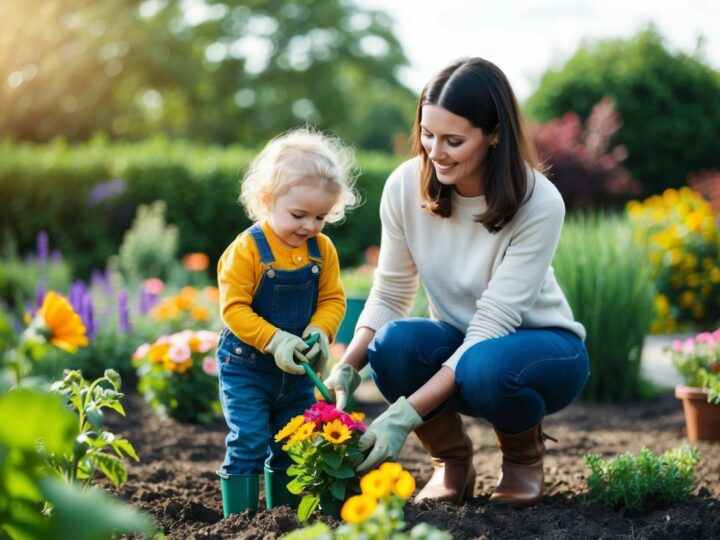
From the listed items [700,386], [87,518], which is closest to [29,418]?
[87,518]

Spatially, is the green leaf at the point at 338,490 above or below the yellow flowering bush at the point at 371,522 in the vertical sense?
below

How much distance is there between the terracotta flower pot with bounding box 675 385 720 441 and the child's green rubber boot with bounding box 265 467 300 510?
5.83 feet

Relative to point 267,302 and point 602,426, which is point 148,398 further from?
point 602,426

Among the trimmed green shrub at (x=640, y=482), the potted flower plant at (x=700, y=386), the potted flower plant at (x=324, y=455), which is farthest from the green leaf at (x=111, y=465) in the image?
the potted flower plant at (x=700, y=386)

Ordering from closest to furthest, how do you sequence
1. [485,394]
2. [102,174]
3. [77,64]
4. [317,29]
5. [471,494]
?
[485,394] < [471,494] < [102,174] < [77,64] < [317,29]

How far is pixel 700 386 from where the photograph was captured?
3523mm

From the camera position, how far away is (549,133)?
9844 millimetres

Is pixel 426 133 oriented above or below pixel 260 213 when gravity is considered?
above

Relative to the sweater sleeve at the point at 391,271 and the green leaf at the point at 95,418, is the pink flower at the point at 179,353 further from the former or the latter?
the green leaf at the point at 95,418

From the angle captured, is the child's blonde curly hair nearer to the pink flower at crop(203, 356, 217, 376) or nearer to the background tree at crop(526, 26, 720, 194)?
the pink flower at crop(203, 356, 217, 376)

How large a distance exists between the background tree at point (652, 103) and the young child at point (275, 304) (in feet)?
35.0

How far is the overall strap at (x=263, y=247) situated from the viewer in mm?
2273

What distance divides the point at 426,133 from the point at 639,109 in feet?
36.1

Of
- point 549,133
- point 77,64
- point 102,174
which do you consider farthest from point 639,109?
point 77,64
